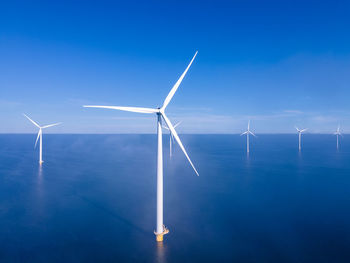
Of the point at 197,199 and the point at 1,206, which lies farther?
the point at 197,199

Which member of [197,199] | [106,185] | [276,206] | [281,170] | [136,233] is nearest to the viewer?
[136,233]

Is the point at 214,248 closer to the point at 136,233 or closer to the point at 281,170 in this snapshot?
the point at 136,233


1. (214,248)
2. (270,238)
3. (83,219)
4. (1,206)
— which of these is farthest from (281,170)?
(1,206)

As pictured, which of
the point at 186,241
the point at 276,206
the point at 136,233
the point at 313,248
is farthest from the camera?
the point at 276,206

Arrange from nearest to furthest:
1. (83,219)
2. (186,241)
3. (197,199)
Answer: (186,241)
(83,219)
(197,199)

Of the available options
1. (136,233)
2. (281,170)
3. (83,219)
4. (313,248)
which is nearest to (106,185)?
(83,219)

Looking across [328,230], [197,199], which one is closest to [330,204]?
[328,230]

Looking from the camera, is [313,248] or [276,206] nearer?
[313,248]

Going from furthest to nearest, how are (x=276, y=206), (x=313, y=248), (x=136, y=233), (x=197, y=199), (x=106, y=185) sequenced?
(x=106, y=185) → (x=197, y=199) → (x=276, y=206) → (x=136, y=233) → (x=313, y=248)

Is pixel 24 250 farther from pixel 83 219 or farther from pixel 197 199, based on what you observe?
pixel 197 199
